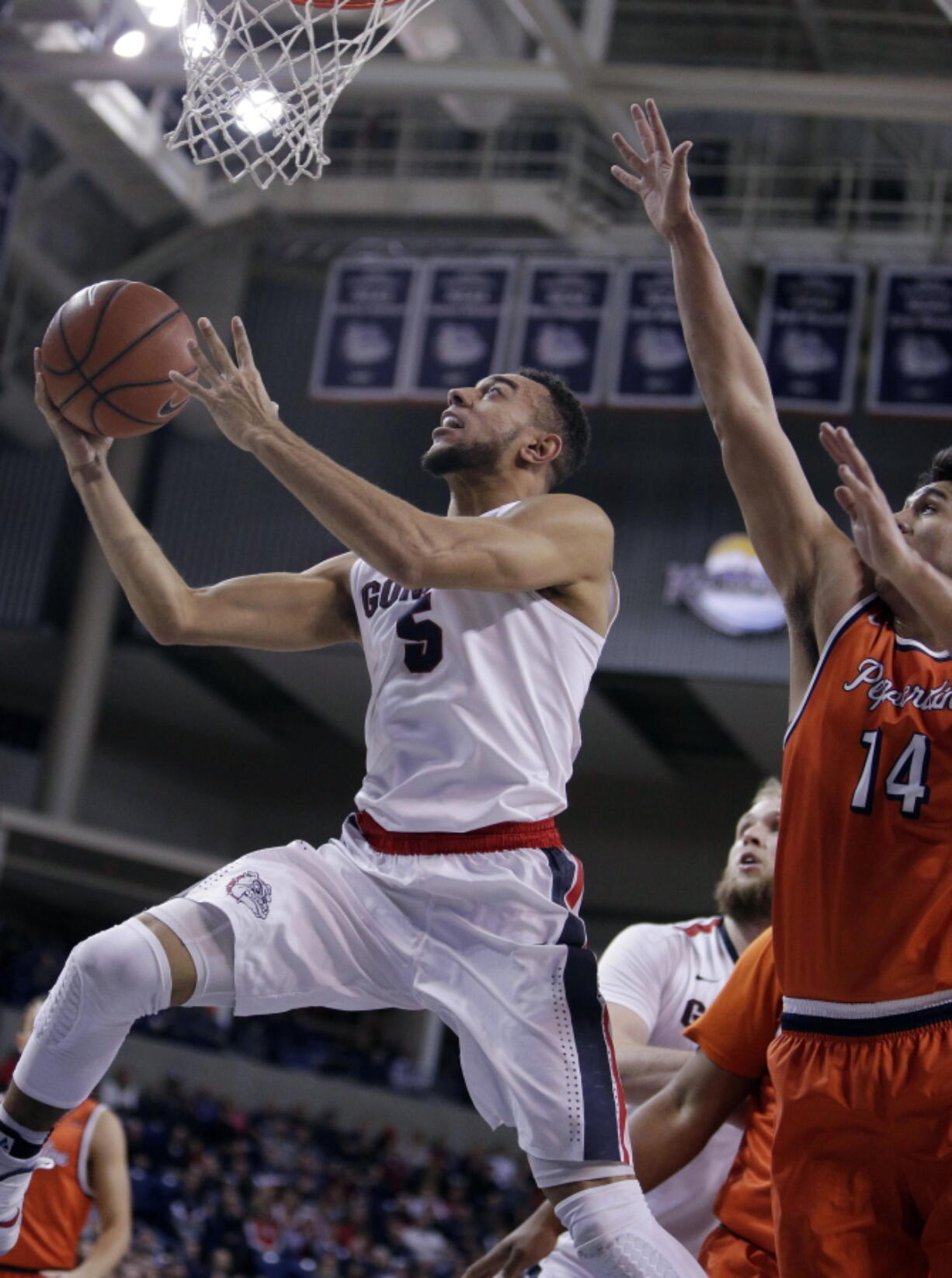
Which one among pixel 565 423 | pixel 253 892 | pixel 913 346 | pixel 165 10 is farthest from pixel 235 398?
pixel 913 346

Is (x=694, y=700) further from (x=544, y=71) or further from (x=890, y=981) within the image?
(x=890, y=981)

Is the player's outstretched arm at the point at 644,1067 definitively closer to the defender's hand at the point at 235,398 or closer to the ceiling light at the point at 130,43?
the defender's hand at the point at 235,398

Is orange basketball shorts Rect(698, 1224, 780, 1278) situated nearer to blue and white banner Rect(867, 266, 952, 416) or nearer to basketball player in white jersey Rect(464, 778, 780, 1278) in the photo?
basketball player in white jersey Rect(464, 778, 780, 1278)

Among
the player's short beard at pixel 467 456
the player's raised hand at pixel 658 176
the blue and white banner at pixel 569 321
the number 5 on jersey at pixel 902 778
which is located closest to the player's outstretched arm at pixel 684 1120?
the number 5 on jersey at pixel 902 778

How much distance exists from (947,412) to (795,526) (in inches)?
547

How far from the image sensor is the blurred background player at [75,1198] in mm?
6078

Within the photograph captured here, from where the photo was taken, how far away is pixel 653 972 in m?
4.91

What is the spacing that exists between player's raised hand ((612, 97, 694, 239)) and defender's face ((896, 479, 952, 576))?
84 centimetres

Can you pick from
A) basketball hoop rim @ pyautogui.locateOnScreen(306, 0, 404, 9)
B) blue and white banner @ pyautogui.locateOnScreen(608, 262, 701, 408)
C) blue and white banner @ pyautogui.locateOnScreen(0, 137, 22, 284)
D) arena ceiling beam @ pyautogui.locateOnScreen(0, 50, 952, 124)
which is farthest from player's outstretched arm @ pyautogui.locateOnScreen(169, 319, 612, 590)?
blue and white banner @ pyautogui.locateOnScreen(608, 262, 701, 408)

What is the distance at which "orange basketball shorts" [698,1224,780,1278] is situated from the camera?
150 inches

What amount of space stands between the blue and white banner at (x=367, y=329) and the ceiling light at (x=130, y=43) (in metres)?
3.75

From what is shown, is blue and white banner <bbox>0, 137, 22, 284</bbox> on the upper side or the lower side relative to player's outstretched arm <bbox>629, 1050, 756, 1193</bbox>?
upper

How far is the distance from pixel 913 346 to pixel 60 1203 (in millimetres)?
13292

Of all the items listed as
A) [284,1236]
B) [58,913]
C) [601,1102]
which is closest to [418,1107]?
[284,1236]
